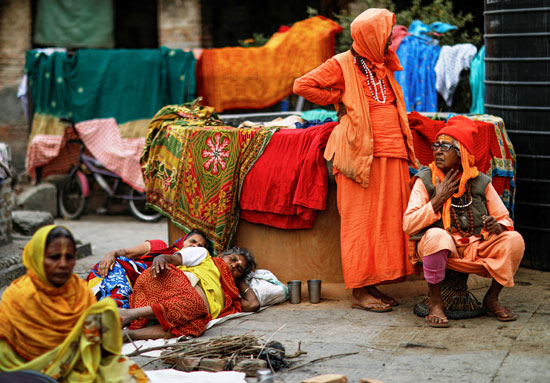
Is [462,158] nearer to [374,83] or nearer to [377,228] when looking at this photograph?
[377,228]

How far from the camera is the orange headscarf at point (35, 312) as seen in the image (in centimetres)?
376

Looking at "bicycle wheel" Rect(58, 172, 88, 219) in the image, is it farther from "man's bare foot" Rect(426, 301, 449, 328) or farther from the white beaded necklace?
"man's bare foot" Rect(426, 301, 449, 328)

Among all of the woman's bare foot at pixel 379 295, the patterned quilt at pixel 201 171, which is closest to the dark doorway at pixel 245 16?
the patterned quilt at pixel 201 171

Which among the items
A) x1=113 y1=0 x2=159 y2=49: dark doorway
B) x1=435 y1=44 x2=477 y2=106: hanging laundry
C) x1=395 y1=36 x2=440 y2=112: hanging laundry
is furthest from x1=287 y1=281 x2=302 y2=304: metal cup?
x1=113 y1=0 x2=159 y2=49: dark doorway

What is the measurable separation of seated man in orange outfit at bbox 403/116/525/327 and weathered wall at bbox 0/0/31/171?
30.0ft

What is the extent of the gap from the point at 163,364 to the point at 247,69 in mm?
6547

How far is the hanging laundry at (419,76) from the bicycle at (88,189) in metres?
3.63

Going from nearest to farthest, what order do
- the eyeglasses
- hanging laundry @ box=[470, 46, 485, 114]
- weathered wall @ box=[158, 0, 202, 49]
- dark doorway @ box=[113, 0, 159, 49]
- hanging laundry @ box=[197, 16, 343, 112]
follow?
1. the eyeglasses
2. hanging laundry @ box=[470, 46, 485, 114]
3. hanging laundry @ box=[197, 16, 343, 112]
4. weathered wall @ box=[158, 0, 202, 49]
5. dark doorway @ box=[113, 0, 159, 49]

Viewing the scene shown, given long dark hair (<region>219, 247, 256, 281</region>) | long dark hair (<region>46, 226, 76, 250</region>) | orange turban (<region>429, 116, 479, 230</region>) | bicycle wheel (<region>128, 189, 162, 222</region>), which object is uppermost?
orange turban (<region>429, 116, 479, 230</region>)

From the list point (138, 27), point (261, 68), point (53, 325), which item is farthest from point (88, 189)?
point (53, 325)

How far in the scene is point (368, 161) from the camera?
578 centimetres

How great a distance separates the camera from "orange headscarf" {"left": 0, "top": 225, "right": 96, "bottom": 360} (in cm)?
376

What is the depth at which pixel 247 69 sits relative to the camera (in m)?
10.8

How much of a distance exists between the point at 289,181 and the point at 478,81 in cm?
393
